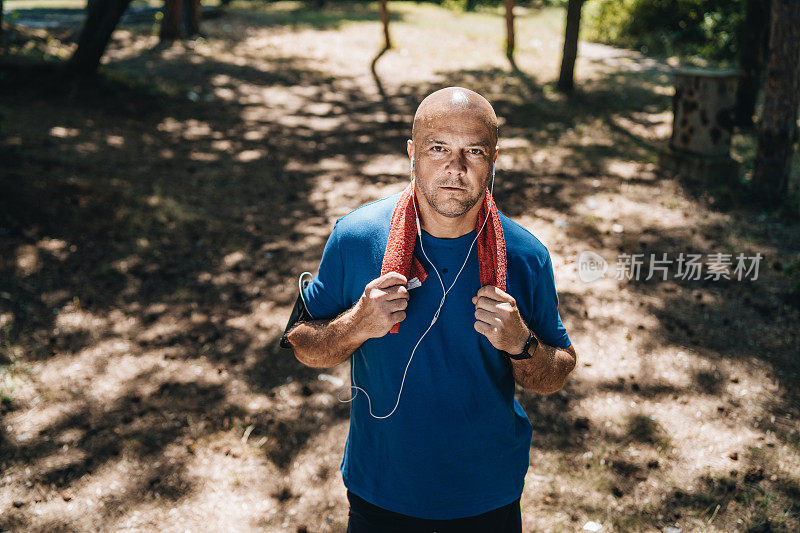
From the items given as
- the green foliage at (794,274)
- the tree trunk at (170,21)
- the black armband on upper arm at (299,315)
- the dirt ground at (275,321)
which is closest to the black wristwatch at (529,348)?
the black armband on upper arm at (299,315)

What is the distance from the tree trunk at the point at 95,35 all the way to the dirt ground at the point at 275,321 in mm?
397

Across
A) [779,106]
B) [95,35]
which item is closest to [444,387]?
[779,106]

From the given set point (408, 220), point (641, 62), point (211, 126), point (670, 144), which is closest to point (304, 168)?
point (211, 126)

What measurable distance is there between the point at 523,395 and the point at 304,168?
16.7 ft

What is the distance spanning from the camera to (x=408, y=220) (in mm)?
2244

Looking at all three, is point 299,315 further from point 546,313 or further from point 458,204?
point 546,313

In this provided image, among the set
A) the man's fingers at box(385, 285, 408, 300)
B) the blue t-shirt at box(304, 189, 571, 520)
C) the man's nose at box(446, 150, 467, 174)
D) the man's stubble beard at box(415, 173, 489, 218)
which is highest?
the man's nose at box(446, 150, 467, 174)

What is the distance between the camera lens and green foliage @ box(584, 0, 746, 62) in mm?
16266

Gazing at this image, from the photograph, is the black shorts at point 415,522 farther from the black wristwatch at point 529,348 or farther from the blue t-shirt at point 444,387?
the black wristwatch at point 529,348

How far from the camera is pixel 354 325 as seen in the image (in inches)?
84.7

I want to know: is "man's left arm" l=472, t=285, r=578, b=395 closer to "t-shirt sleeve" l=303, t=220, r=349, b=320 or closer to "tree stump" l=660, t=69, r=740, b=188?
"t-shirt sleeve" l=303, t=220, r=349, b=320

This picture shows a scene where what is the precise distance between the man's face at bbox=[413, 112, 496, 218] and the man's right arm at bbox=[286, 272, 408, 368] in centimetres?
31

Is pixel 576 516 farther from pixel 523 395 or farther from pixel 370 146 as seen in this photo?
pixel 370 146

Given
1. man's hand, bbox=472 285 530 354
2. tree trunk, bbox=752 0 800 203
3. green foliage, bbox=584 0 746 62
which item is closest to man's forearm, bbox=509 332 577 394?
man's hand, bbox=472 285 530 354
